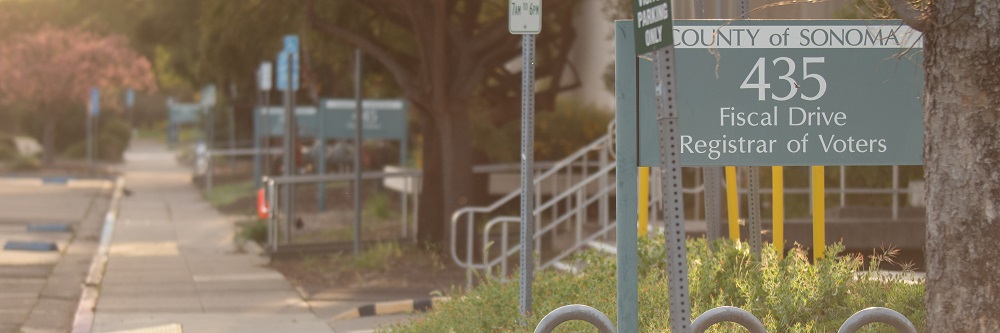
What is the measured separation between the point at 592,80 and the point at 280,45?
5560 millimetres

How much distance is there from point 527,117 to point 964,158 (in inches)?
110

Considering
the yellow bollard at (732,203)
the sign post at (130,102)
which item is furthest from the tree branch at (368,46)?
the sign post at (130,102)

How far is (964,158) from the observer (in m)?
6.65

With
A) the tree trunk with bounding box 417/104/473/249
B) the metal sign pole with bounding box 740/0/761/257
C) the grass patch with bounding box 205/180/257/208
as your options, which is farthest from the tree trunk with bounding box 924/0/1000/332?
the grass patch with bounding box 205/180/257/208

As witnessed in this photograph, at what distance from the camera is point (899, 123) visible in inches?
326

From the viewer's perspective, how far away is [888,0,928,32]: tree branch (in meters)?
6.70

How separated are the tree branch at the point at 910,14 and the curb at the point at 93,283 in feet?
22.7

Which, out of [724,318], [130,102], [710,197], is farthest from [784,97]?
[130,102]

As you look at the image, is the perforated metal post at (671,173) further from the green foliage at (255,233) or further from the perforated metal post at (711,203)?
the green foliage at (255,233)

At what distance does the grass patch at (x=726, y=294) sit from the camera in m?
7.94

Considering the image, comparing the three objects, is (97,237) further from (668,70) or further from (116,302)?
(668,70)

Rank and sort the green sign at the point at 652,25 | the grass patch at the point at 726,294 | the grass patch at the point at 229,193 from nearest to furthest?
the green sign at the point at 652,25 → the grass patch at the point at 726,294 → the grass patch at the point at 229,193

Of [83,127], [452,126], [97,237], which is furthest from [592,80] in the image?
[83,127]

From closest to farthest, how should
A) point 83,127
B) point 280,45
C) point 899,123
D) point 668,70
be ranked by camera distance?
point 668,70 → point 899,123 → point 280,45 → point 83,127
